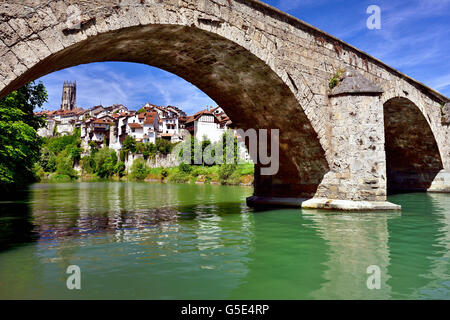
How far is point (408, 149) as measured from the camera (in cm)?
1755

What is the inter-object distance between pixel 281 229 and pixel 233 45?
400 cm

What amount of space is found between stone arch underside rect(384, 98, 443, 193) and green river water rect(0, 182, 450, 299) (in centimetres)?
825

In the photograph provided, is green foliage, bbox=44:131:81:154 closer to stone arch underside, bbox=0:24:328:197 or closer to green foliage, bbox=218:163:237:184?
green foliage, bbox=218:163:237:184

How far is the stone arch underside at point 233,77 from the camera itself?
22.0 ft

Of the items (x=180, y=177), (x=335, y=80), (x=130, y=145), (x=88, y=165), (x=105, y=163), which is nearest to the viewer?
(x=335, y=80)

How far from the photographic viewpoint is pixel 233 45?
7648mm

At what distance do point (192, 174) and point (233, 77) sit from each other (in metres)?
32.6

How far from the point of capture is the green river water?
3.50 m

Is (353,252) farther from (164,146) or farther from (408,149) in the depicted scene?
(164,146)

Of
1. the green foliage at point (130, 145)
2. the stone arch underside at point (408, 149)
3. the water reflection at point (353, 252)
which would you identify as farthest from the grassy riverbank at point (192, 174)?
the water reflection at point (353, 252)

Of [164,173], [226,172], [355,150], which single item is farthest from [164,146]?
[355,150]

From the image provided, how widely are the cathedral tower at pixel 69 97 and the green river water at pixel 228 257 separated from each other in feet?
460
